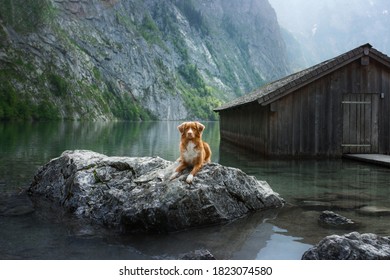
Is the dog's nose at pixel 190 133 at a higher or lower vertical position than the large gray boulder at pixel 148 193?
higher

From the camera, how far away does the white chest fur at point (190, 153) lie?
868cm

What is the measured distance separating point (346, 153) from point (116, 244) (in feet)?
55.4

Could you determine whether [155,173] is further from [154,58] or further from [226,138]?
[154,58]

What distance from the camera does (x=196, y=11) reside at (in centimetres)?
19738

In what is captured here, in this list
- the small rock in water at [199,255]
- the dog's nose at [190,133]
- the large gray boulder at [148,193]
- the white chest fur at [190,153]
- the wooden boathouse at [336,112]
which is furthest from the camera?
the wooden boathouse at [336,112]

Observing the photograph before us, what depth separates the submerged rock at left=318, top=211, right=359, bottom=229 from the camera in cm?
815

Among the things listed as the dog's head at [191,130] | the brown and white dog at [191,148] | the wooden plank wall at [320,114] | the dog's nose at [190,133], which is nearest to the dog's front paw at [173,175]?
the brown and white dog at [191,148]

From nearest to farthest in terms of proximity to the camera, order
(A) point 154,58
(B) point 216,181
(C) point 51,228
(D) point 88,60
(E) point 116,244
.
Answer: (E) point 116,244, (C) point 51,228, (B) point 216,181, (D) point 88,60, (A) point 154,58

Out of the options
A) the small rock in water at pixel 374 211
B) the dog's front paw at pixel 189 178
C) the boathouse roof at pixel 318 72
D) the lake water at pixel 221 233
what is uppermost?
the boathouse roof at pixel 318 72

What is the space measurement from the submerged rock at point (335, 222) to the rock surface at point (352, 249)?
185cm

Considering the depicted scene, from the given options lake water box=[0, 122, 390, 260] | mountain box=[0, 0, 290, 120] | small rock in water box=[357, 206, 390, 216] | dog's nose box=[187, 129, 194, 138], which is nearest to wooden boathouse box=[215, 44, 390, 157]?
lake water box=[0, 122, 390, 260]

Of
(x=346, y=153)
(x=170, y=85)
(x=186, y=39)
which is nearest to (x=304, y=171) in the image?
(x=346, y=153)

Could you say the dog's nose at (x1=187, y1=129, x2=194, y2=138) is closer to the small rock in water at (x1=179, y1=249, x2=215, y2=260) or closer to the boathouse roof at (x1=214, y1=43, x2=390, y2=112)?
the small rock in water at (x1=179, y1=249, x2=215, y2=260)

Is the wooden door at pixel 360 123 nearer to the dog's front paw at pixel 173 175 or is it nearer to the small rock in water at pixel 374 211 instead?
the small rock in water at pixel 374 211
